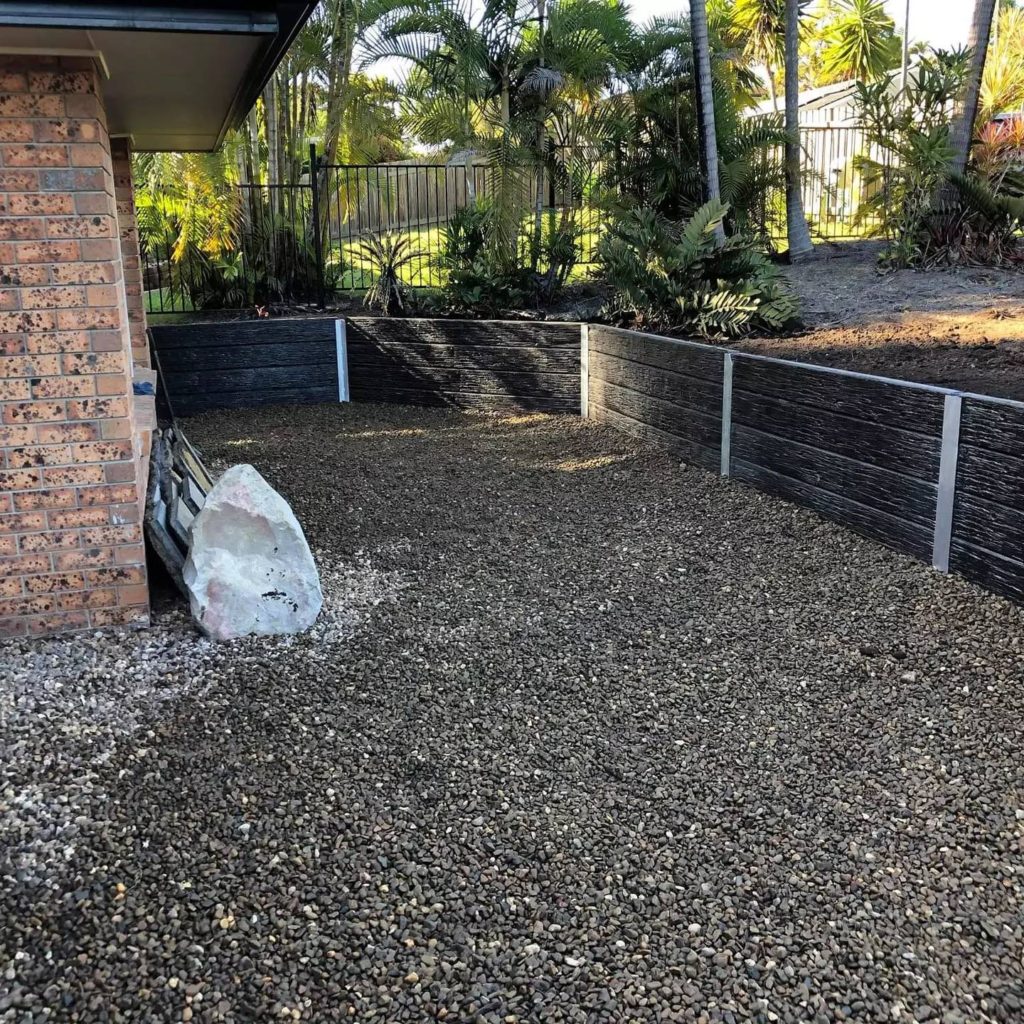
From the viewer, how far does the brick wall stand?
3492 mm

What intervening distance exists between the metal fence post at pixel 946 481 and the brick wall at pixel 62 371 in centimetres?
337

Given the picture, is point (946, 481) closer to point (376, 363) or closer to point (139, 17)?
point (139, 17)

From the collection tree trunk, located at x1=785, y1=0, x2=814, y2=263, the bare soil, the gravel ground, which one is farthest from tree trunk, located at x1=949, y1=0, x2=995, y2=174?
the gravel ground

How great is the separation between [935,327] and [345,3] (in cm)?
738

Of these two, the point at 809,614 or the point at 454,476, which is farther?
the point at 454,476

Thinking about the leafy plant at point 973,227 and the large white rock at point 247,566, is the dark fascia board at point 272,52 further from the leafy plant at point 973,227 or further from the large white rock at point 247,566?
the leafy plant at point 973,227

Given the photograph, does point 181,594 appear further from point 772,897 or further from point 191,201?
point 191,201

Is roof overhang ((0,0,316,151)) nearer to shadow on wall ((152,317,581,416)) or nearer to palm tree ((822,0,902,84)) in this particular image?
shadow on wall ((152,317,581,416))

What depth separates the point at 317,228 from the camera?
33.4 ft

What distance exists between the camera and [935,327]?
740 cm

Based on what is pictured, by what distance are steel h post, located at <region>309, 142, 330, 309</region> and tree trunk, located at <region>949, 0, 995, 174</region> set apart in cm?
611

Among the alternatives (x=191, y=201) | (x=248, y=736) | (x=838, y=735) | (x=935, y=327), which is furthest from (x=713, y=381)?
(x=191, y=201)

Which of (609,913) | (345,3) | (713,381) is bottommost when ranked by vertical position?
(609,913)

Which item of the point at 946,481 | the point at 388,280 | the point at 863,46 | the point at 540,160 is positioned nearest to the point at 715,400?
the point at 946,481
